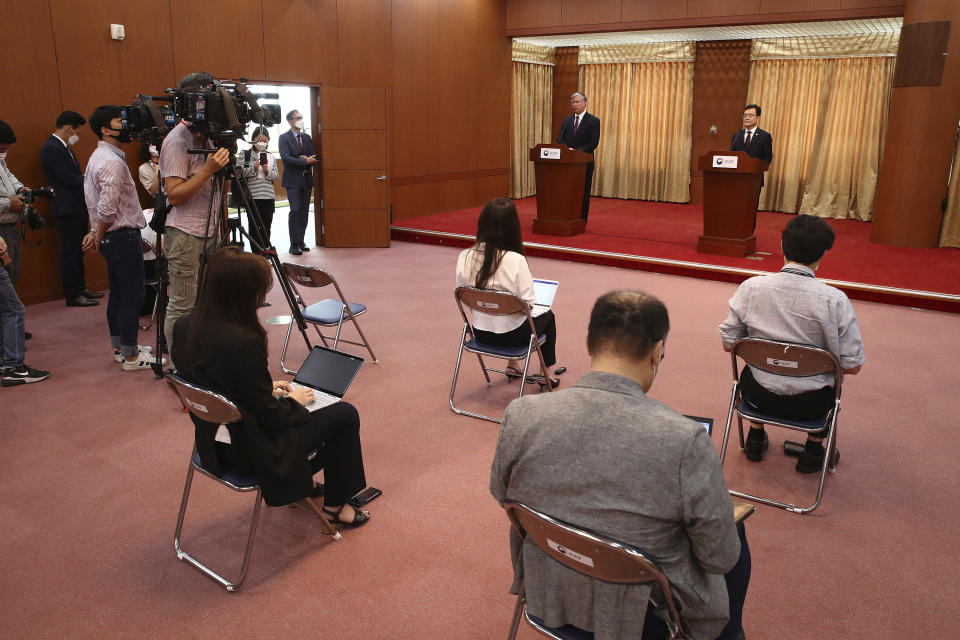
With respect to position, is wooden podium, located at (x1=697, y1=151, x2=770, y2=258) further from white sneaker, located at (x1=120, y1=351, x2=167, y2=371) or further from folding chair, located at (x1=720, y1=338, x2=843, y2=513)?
white sneaker, located at (x1=120, y1=351, x2=167, y2=371)

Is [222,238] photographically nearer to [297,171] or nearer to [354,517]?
[354,517]

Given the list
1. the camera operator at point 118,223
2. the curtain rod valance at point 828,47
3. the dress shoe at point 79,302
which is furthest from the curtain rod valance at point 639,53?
the camera operator at point 118,223

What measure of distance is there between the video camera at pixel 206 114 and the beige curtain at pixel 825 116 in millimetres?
8669

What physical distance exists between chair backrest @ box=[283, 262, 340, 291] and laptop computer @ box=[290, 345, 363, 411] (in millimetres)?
1228

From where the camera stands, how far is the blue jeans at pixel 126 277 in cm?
434

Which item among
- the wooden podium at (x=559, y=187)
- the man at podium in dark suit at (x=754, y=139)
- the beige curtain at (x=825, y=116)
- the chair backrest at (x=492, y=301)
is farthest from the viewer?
the beige curtain at (x=825, y=116)

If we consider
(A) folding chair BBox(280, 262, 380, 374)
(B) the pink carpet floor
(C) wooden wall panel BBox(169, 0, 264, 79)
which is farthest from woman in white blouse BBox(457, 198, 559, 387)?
(C) wooden wall panel BBox(169, 0, 264, 79)

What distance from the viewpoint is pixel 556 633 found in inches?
67.2

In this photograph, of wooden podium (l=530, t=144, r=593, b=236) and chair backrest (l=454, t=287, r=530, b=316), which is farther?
wooden podium (l=530, t=144, r=593, b=236)

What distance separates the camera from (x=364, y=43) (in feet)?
29.1

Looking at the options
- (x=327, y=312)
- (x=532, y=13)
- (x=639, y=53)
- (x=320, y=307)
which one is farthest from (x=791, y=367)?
(x=639, y=53)

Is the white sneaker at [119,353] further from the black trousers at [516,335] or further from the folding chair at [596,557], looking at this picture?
the folding chair at [596,557]

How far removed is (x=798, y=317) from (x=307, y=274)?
2.76 m

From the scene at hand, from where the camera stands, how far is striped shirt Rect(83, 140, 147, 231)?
4172mm
